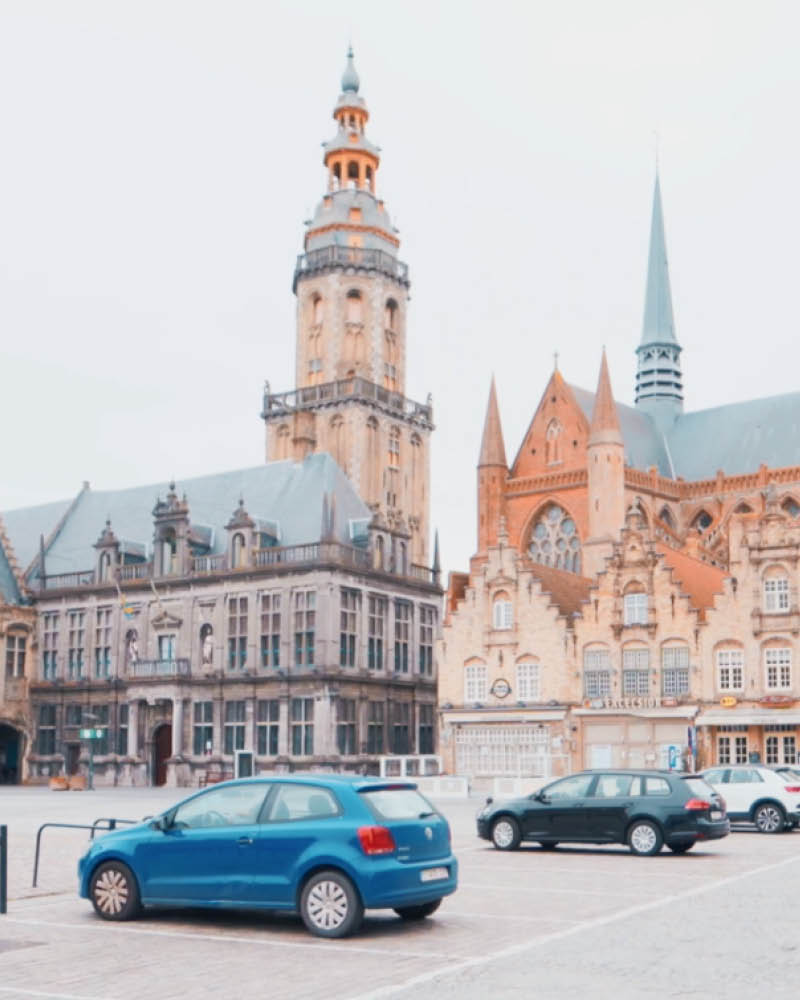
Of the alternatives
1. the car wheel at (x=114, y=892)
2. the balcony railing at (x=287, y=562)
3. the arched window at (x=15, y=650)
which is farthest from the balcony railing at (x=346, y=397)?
the car wheel at (x=114, y=892)

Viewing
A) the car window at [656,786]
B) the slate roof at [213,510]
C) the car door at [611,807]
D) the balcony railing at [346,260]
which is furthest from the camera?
the balcony railing at [346,260]

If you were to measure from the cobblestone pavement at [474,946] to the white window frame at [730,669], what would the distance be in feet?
94.4

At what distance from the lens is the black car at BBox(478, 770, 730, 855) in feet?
74.0

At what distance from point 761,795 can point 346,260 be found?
5830 cm

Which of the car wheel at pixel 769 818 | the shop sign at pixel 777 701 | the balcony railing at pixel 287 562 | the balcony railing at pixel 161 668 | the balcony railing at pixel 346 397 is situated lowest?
the car wheel at pixel 769 818

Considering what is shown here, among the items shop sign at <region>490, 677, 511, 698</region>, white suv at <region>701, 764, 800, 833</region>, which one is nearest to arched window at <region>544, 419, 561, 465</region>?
→ shop sign at <region>490, 677, 511, 698</region>

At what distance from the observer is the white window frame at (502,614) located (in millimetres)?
53125

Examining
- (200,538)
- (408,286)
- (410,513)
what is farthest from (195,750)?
(408,286)

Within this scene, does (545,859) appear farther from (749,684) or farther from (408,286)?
(408,286)

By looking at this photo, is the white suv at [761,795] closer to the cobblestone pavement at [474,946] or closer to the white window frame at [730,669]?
the cobblestone pavement at [474,946]

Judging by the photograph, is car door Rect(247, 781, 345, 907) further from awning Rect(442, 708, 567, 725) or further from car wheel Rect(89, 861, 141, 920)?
awning Rect(442, 708, 567, 725)

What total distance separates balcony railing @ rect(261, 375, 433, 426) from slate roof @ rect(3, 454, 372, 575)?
12156 millimetres

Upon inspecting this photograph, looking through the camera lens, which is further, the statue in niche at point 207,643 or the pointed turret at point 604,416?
the pointed turret at point 604,416

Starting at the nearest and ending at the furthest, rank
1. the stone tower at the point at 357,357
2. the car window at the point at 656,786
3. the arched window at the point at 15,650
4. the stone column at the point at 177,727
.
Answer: the car window at the point at 656,786, the stone column at the point at 177,727, the arched window at the point at 15,650, the stone tower at the point at 357,357
